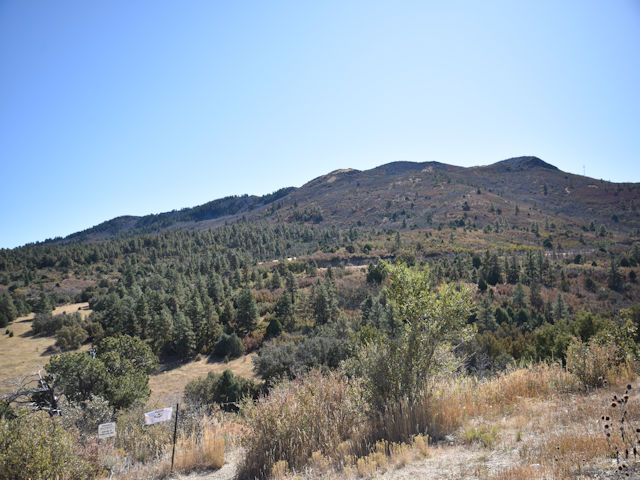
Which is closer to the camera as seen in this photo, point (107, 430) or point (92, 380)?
point (107, 430)

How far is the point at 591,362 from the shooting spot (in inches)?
256

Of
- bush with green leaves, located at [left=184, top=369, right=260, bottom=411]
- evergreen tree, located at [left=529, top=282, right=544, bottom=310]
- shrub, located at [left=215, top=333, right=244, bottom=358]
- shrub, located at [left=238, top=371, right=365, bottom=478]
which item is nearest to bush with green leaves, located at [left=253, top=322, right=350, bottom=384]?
bush with green leaves, located at [left=184, top=369, right=260, bottom=411]

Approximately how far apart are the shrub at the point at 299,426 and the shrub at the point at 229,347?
27601 mm

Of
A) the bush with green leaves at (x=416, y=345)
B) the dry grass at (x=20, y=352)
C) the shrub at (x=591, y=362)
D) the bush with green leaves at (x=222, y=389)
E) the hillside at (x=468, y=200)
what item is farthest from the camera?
the hillside at (x=468, y=200)

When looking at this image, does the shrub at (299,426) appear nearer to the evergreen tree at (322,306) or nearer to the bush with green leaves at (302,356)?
the bush with green leaves at (302,356)

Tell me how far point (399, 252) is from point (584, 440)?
5683 centimetres

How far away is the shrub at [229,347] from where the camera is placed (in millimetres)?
31781

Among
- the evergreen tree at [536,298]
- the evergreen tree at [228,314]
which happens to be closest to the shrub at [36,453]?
the evergreen tree at [228,314]

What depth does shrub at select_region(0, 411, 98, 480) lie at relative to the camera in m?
4.62

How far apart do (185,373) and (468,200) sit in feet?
359

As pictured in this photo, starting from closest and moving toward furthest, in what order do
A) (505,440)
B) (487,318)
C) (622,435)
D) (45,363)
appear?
(622,435) < (505,440) < (487,318) < (45,363)

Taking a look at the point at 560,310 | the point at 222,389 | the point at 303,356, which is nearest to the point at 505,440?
the point at 303,356

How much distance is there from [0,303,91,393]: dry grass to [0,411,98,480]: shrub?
27117mm

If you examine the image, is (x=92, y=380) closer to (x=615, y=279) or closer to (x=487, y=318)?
(x=487, y=318)
